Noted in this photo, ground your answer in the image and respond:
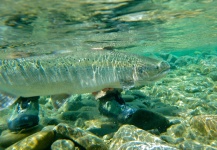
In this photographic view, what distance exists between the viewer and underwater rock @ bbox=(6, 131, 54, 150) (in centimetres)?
449

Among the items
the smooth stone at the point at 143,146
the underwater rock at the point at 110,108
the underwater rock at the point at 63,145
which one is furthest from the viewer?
the underwater rock at the point at 110,108

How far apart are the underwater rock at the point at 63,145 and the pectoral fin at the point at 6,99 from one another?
225 cm

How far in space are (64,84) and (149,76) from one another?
239 centimetres

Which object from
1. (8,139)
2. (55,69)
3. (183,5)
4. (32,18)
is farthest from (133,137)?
(183,5)

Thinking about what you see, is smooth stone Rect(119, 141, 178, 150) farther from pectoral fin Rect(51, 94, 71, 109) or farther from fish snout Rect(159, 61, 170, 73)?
pectoral fin Rect(51, 94, 71, 109)

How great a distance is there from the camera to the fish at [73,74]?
5645 millimetres

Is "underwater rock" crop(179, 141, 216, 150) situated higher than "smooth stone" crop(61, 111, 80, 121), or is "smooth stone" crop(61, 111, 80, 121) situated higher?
"underwater rock" crop(179, 141, 216, 150)

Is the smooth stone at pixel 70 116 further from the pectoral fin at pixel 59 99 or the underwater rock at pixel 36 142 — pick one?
the underwater rock at pixel 36 142

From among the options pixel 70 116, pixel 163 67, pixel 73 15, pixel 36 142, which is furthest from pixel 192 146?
pixel 73 15

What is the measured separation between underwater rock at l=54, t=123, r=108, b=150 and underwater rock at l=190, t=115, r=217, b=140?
2.66m

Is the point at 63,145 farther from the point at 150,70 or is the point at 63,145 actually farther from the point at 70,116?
the point at 70,116

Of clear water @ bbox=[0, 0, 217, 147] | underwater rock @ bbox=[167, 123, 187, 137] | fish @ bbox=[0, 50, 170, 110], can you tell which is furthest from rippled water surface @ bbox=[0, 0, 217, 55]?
underwater rock @ bbox=[167, 123, 187, 137]

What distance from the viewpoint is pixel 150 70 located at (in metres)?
5.45

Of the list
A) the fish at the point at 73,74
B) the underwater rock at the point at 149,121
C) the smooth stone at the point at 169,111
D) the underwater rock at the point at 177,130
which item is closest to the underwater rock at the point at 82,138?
the fish at the point at 73,74
